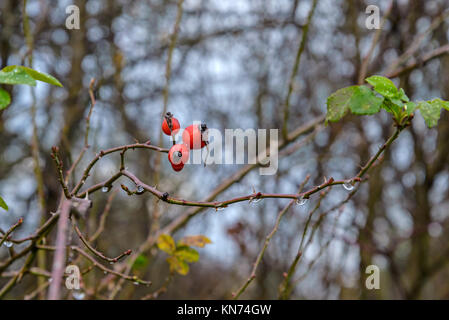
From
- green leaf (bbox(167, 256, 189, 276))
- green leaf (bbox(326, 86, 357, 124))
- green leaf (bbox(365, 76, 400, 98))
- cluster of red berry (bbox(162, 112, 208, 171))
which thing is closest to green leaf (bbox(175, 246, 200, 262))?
green leaf (bbox(167, 256, 189, 276))

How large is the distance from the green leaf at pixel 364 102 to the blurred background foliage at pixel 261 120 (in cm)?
193

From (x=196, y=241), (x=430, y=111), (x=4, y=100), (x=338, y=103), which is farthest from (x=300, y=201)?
(x=4, y=100)

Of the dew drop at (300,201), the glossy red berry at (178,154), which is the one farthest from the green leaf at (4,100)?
the dew drop at (300,201)

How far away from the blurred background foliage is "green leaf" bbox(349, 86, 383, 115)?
193cm

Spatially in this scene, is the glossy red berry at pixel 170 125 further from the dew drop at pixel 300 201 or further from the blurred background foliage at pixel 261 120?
the blurred background foliage at pixel 261 120

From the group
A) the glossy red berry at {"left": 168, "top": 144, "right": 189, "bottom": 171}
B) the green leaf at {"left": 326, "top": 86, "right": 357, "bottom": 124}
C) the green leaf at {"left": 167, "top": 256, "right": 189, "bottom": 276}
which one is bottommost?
the green leaf at {"left": 167, "top": 256, "right": 189, "bottom": 276}

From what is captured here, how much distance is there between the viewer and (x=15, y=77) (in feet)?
2.47

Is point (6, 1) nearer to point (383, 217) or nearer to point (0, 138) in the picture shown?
point (0, 138)

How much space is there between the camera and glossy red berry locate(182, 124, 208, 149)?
1.01m

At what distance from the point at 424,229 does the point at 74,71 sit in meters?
3.16

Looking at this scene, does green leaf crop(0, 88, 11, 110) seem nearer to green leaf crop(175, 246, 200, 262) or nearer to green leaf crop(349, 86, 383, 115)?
green leaf crop(349, 86, 383, 115)

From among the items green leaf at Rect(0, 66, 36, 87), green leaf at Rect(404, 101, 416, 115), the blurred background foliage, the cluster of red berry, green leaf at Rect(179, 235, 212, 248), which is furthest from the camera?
the blurred background foliage

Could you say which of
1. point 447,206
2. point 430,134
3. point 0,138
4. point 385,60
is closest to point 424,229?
point 447,206

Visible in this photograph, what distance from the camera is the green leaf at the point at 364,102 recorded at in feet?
2.98
